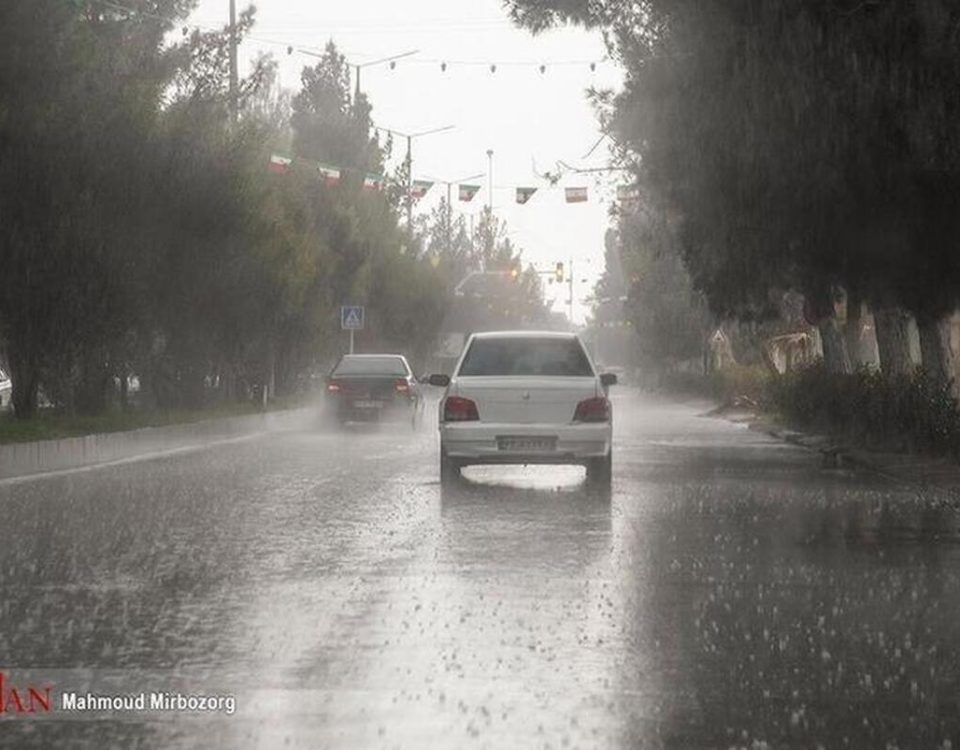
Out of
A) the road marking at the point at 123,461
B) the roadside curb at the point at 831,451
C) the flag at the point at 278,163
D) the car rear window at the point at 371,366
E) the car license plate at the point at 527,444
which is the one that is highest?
the flag at the point at 278,163

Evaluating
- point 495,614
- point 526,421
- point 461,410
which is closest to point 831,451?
point 526,421

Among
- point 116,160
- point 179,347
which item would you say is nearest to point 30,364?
point 116,160

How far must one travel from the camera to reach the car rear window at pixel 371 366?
38.4 metres

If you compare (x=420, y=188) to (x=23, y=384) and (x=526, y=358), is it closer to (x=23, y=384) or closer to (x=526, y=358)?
(x=23, y=384)

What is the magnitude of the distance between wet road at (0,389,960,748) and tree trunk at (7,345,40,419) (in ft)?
32.1

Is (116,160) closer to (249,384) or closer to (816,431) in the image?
(816,431)

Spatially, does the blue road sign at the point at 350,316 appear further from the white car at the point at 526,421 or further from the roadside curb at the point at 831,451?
the white car at the point at 526,421

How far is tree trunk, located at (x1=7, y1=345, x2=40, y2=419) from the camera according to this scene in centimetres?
2839

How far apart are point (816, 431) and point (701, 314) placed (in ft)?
78.0

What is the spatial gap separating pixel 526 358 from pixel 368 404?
17.5m

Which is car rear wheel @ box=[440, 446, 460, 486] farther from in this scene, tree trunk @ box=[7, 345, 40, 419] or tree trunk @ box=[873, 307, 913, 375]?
tree trunk @ box=[873, 307, 913, 375]

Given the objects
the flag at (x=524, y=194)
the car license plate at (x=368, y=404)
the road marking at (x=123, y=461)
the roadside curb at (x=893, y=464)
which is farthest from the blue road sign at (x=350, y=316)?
the roadside curb at (x=893, y=464)

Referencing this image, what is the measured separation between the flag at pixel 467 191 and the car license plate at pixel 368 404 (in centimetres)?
1720

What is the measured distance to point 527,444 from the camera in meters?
18.9
